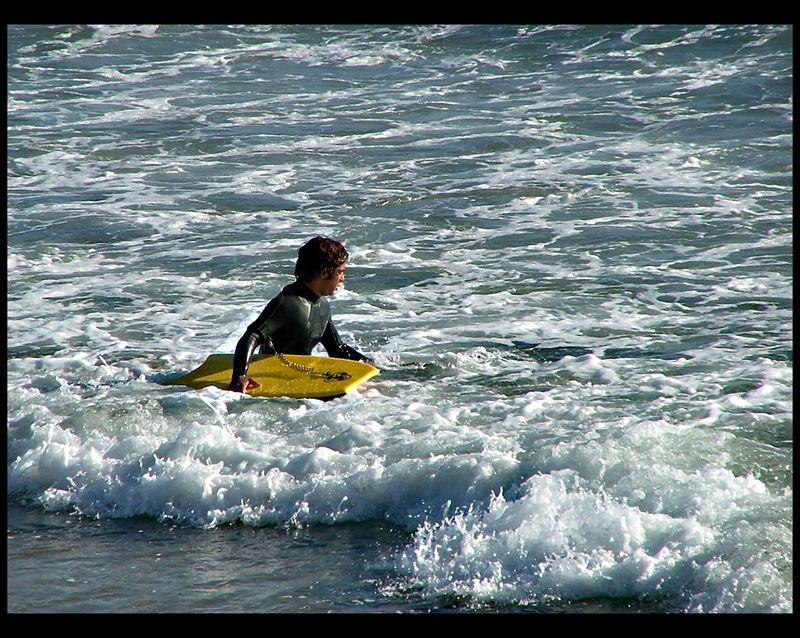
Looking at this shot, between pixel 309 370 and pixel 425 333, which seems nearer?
pixel 309 370

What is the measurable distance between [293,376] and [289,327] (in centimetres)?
30

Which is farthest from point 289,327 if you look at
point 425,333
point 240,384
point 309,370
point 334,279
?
point 425,333

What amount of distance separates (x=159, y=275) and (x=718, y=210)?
5.40m

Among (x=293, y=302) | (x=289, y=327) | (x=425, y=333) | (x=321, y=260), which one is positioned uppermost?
(x=321, y=260)

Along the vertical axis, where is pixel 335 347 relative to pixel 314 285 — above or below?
below

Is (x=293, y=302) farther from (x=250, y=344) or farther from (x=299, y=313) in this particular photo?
(x=250, y=344)

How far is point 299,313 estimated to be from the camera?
716 centimetres

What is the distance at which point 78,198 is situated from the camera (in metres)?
12.9

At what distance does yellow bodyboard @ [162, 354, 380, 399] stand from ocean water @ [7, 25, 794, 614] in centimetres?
10

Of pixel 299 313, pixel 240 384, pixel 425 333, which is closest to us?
pixel 240 384

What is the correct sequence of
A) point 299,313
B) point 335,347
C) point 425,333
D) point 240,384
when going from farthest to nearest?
point 425,333 → point 335,347 → point 299,313 → point 240,384

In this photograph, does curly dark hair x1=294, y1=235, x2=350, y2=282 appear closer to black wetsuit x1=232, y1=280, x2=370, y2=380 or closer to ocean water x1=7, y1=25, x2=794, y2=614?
black wetsuit x1=232, y1=280, x2=370, y2=380

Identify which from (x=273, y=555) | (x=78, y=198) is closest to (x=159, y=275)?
(x=78, y=198)

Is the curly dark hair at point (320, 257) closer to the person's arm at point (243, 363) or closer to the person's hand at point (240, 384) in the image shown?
the person's arm at point (243, 363)
